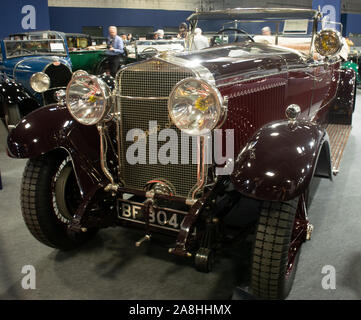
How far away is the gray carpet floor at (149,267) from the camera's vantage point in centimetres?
215

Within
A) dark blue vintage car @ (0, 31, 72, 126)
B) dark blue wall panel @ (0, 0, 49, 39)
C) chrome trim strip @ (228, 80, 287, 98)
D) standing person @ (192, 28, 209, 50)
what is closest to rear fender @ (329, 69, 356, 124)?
standing person @ (192, 28, 209, 50)

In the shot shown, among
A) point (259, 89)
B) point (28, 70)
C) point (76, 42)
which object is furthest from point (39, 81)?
point (76, 42)

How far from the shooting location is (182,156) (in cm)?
221

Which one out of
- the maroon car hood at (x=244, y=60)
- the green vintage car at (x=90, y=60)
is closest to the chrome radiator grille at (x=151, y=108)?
the maroon car hood at (x=244, y=60)

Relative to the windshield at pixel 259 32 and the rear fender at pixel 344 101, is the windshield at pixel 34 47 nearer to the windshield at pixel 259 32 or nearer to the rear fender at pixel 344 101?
the windshield at pixel 259 32

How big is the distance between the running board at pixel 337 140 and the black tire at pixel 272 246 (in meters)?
0.94

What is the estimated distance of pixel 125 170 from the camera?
240cm

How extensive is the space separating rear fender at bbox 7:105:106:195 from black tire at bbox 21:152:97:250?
130mm

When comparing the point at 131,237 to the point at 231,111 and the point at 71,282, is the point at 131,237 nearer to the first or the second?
the point at 71,282

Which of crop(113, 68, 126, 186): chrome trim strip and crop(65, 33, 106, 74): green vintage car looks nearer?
crop(113, 68, 126, 186): chrome trim strip

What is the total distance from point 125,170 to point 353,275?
156cm

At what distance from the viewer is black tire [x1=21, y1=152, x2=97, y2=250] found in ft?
7.88

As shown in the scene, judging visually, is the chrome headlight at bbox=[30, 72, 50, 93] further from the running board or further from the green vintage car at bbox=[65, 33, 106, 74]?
the green vintage car at bbox=[65, 33, 106, 74]
